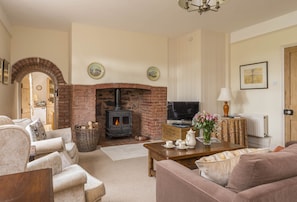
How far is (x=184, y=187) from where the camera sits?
1.38 metres

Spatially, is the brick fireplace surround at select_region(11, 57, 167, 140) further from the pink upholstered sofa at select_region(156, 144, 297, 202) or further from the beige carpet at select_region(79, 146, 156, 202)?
the pink upholstered sofa at select_region(156, 144, 297, 202)

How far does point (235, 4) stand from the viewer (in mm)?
3650

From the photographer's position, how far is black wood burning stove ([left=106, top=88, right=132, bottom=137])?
5.29 meters

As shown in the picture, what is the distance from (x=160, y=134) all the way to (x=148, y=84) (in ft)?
4.54

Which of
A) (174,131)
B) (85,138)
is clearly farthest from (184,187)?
(174,131)

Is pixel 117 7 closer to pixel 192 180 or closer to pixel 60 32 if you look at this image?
pixel 60 32

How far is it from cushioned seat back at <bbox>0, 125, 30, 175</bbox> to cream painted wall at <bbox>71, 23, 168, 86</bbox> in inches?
133

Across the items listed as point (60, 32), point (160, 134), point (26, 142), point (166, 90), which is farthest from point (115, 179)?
point (60, 32)

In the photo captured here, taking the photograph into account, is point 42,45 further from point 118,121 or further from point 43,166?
point 43,166

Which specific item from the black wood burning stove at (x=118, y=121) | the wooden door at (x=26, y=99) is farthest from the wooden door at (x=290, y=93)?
the wooden door at (x=26, y=99)

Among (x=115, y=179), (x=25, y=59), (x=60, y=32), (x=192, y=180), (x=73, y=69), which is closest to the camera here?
(x=192, y=180)

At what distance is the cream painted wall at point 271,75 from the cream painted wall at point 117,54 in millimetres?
2059

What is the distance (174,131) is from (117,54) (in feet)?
7.72

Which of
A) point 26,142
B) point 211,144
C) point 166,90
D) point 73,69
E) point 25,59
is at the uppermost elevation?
point 25,59
